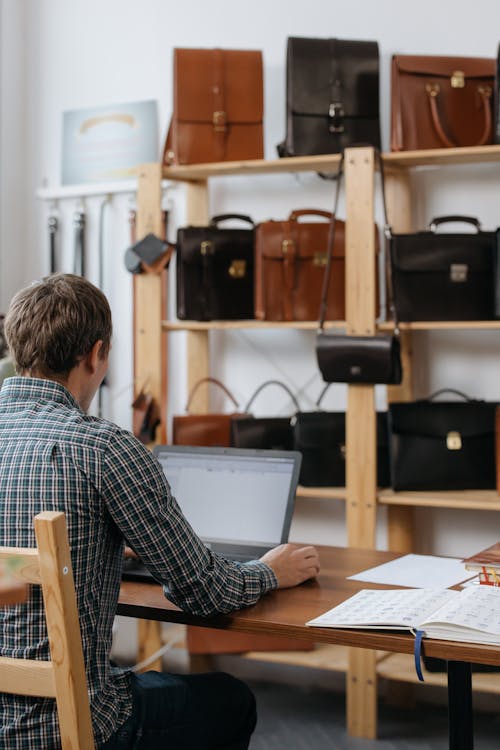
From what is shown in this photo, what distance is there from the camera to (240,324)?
3.37m

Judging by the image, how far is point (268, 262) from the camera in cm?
331

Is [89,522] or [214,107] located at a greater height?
[214,107]

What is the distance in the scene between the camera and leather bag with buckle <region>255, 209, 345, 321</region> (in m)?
3.28

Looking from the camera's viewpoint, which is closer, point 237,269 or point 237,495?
point 237,495

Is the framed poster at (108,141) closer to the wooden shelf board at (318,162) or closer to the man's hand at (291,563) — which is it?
the wooden shelf board at (318,162)

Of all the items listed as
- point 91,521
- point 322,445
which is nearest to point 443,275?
point 322,445

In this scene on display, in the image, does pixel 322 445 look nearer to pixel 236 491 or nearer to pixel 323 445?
pixel 323 445

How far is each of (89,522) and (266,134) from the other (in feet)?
7.60


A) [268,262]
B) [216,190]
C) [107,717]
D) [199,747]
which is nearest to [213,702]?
[199,747]

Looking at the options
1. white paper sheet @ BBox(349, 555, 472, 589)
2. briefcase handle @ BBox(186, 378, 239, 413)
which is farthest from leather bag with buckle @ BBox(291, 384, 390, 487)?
white paper sheet @ BBox(349, 555, 472, 589)

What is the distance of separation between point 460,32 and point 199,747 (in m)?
2.51

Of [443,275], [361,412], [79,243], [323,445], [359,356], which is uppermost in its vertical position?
[79,243]

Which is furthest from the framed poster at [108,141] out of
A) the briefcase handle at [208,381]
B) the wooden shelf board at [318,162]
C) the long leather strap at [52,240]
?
the briefcase handle at [208,381]

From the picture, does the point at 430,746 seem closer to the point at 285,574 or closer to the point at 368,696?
the point at 368,696
